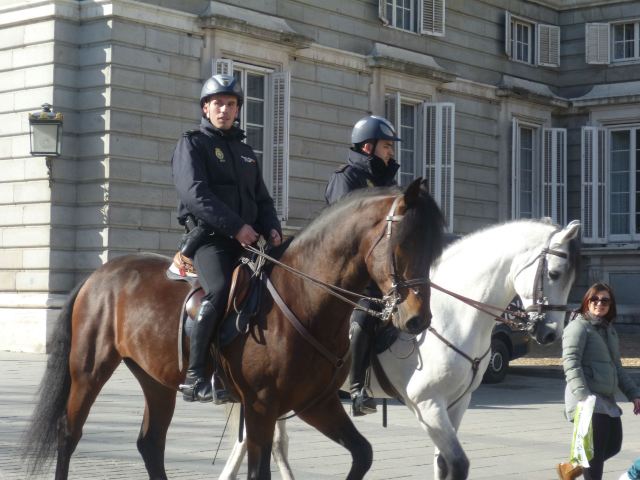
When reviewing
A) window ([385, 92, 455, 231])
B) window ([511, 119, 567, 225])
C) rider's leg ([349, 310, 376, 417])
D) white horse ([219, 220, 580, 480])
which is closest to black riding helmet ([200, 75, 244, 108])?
rider's leg ([349, 310, 376, 417])

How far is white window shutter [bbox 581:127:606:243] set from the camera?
97.6ft

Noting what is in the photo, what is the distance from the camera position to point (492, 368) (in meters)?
18.5

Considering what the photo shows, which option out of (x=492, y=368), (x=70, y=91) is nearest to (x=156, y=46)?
(x=70, y=91)

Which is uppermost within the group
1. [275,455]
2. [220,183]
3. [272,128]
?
[272,128]

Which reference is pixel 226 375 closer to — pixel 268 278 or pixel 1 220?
pixel 268 278

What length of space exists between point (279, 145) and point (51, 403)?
1457 centimetres

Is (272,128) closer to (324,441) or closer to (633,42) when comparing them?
(633,42)

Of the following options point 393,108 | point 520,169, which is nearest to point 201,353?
point 393,108

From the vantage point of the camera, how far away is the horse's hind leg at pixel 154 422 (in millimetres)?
8164

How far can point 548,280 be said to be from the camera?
26.2ft

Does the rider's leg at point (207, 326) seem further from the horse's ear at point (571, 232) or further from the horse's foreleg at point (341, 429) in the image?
the horse's ear at point (571, 232)

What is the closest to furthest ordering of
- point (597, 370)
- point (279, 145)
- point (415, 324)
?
point (415, 324), point (597, 370), point (279, 145)

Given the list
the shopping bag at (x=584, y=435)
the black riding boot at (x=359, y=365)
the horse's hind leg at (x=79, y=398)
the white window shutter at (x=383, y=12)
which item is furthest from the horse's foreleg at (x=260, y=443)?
the white window shutter at (x=383, y=12)

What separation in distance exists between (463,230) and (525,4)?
6.33m
